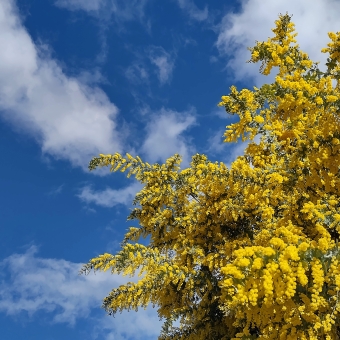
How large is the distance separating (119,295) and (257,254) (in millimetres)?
6786

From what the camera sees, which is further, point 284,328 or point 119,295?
point 119,295

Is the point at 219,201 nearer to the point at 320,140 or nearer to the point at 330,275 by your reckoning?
the point at 320,140

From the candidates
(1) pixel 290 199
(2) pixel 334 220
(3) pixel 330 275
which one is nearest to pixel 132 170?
(1) pixel 290 199

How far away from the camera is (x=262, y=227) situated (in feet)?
33.8

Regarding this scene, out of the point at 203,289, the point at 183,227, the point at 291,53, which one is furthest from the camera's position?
the point at 183,227

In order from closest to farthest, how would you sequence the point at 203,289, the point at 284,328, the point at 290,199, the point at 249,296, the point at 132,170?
the point at 249,296 → the point at 284,328 → the point at 290,199 → the point at 203,289 → the point at 132,170

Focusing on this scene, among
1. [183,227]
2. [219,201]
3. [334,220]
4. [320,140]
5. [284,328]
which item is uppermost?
[183,227]

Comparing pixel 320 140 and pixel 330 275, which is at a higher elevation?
pixel 320 140

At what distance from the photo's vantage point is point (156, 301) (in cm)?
1228

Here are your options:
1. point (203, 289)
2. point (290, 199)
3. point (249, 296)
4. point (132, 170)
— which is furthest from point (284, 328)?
point (132, 170)

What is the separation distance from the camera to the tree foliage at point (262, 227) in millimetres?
5809

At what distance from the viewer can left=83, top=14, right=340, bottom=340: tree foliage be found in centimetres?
581

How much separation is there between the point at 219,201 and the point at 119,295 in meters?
4.17

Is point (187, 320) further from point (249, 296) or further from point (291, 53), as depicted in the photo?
point (291, 53)
